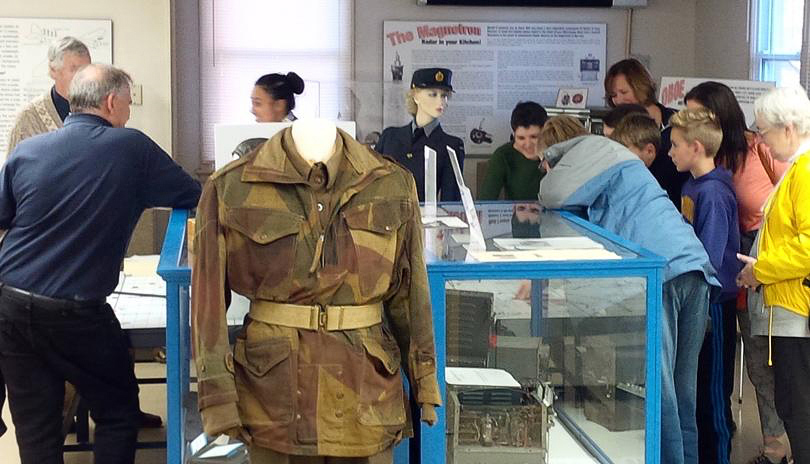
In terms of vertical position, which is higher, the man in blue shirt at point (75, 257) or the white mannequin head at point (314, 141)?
the white mannequin head at point (314, 141)

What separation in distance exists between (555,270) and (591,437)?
638 millimetres

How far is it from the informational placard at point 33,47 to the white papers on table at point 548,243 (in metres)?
3.93

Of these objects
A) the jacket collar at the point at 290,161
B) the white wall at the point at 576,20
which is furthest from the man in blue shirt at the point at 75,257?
the white wall at the point at 576,20

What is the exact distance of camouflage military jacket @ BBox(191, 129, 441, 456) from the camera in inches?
93.0

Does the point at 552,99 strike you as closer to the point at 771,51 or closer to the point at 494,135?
the point at 494,135

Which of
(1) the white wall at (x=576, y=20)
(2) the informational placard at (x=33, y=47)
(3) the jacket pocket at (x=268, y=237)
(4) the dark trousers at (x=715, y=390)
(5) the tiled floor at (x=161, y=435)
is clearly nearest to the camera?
(3) the jacket pocket at (x=268, y=237)

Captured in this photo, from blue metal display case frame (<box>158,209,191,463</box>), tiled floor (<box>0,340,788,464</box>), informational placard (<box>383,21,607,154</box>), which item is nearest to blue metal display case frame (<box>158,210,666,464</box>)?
blue metal display case frame (<box>158,209,191,463</box>)

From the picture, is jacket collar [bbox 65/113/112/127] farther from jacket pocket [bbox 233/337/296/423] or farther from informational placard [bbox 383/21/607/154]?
informational placard [bbox 383/21/607/154]

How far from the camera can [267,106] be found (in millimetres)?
4953

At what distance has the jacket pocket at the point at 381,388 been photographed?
7.86ft

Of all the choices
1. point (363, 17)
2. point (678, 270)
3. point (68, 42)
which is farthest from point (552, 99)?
point (678, 270)

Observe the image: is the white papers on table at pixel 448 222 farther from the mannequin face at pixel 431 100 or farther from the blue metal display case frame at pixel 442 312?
the mannequin face at pixel 431 100

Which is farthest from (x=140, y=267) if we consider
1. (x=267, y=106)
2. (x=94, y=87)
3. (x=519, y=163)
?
(x=519, y=163)

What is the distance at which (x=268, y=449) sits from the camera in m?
2.43
